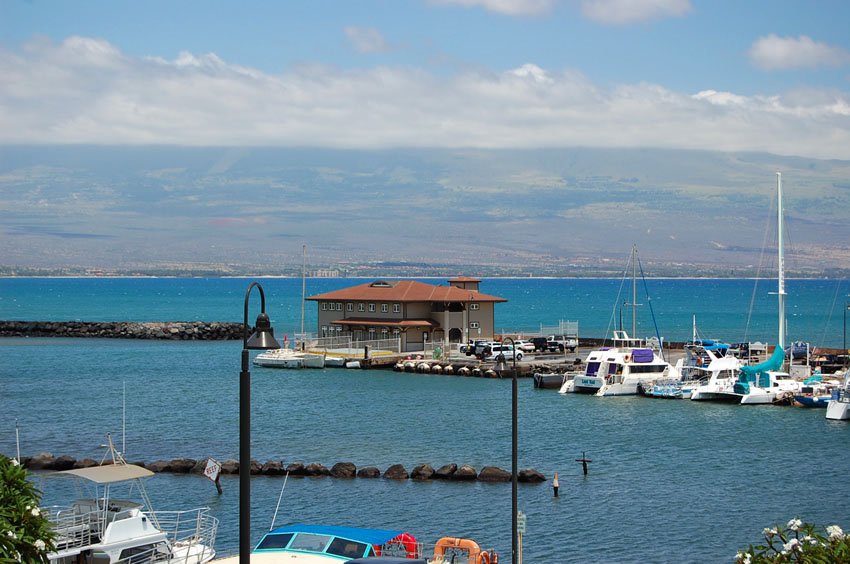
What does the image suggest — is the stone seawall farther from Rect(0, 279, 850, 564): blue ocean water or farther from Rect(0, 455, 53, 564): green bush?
Rect(0, 455, 53, 564): green bush

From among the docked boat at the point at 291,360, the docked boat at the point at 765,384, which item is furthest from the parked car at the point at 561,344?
the docked boat at the point at 765,384

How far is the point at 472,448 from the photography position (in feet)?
162

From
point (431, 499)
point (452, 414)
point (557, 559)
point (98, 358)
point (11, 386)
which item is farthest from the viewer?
point (98, 358)

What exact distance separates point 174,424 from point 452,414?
14.8m

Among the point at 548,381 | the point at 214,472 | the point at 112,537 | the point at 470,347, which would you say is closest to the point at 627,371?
the point at 548,381

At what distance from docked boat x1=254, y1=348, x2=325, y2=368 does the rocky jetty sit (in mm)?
42080

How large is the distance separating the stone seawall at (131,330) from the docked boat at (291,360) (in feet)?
135

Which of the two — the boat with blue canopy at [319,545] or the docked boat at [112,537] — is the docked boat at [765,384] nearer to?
the boat with blue canopy at [319,545]

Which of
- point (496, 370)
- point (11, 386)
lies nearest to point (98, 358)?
point (11, 386)

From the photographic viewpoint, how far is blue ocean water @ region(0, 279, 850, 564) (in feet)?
114

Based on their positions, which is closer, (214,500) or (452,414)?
(214,500)

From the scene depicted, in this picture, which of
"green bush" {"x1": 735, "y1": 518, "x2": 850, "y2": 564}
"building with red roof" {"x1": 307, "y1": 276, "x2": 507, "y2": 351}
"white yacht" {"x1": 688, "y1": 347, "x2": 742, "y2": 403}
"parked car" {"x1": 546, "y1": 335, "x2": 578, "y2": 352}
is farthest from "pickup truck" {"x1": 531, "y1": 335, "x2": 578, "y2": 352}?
"green bush" {"x1": 735, "y1": 518, "x2": 850, "y2": 564}

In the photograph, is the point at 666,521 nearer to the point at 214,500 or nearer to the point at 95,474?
the point at 214,500

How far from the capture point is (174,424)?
57469mm
